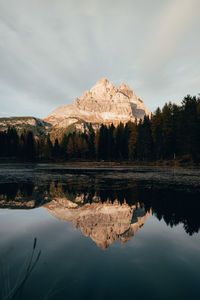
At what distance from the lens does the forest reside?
56594 millimetres

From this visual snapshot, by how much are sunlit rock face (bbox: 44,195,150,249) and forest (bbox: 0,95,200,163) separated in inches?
1995

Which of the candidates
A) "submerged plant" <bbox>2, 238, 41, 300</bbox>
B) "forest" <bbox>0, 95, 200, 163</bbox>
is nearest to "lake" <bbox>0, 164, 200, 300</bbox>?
"submerged plant" <bbox>2, 238, 41, 300</bbox>

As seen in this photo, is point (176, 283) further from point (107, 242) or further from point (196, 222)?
point (196, 222)

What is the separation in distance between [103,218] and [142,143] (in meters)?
65.6

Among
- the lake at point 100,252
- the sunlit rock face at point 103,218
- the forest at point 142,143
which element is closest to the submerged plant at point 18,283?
the lake at point 100,252

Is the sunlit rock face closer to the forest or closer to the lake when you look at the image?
the lake

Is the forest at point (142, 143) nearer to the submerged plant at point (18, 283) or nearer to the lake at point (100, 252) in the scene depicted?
the lake at point (100, 252)

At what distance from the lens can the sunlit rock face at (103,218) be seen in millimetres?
6504

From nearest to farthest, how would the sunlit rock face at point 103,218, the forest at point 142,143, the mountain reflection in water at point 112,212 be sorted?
the sunlit rock face at point 103,218
the mountain reflection in water at point 112,212
the forest at point 142,143

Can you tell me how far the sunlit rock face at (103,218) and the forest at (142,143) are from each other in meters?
50.7

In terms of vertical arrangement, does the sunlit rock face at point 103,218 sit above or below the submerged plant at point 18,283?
below

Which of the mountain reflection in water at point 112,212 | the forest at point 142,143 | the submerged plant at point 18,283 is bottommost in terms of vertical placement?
the mountain reflection in water at point 112,212

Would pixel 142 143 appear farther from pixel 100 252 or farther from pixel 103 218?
pixel 100 252

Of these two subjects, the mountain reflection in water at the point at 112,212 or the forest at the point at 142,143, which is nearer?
the mountain reflection in water at the point at 112,212
